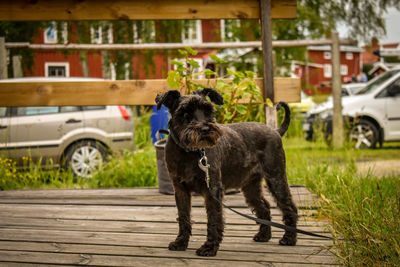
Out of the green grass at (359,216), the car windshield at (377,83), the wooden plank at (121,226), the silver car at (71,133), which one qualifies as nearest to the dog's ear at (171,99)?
the wooden plank at (121,226)

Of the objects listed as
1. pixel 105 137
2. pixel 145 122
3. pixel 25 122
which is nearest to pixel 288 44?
pixel 145 122

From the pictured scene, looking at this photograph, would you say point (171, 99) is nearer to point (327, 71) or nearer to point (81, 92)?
point (81, 92)

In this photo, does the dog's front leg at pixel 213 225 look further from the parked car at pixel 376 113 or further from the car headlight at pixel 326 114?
the car headlight at pixel 326 114

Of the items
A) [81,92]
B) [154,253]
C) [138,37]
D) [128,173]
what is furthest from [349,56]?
[154,253]

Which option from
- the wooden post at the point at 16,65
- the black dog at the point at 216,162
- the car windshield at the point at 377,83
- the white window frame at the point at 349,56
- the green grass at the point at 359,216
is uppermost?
the white window frame at the point at 349,56

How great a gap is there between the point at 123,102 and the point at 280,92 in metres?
1.88

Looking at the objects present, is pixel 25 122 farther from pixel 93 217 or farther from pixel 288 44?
pixel 288 44

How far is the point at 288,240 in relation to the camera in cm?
310

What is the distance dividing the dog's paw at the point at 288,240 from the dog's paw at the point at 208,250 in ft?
1.86

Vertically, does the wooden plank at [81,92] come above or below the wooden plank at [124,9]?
below

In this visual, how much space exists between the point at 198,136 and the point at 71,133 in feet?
16.9

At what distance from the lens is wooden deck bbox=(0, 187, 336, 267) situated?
109 inches

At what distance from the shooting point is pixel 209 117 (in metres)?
2.93

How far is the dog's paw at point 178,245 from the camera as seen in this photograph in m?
3.00
